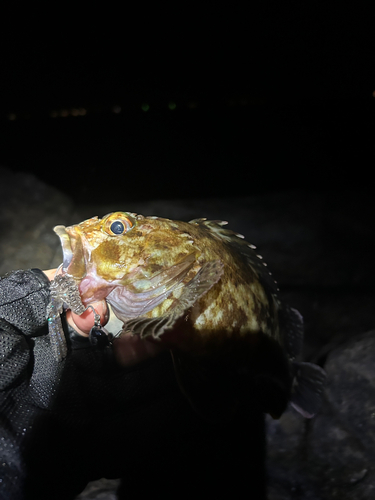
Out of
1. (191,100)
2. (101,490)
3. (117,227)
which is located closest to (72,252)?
(117,227)

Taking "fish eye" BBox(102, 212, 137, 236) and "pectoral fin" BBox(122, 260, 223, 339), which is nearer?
"pectoral fin" BBox(122, 260, 223, 339)

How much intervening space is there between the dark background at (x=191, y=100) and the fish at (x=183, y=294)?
139 inches

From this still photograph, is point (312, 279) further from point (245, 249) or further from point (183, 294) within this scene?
point (183, 294)

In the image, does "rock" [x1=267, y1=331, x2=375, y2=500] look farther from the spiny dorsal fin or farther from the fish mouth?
the fish mouth

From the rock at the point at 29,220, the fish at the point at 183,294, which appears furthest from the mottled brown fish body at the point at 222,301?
the rock at the point at 29,220

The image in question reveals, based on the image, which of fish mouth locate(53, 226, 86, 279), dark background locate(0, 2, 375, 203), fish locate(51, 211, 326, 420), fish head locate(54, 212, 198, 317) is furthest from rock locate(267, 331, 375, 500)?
dark background locate(0, 2, 375, 203)

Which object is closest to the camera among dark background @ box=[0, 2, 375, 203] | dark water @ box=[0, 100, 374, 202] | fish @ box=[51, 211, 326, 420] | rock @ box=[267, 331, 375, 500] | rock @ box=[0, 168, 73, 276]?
fish @ box=[51, 211, 326, 420]

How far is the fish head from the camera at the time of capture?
1233mm

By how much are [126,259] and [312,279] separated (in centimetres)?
295

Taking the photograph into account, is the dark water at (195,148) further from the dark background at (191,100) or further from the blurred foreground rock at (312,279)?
the blurred foreground rock at (312,279)

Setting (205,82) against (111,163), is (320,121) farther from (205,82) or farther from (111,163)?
(111,163)

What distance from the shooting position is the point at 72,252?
1.19m

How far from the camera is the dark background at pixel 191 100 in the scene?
11.5 ft

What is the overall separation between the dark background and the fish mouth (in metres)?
3.62
